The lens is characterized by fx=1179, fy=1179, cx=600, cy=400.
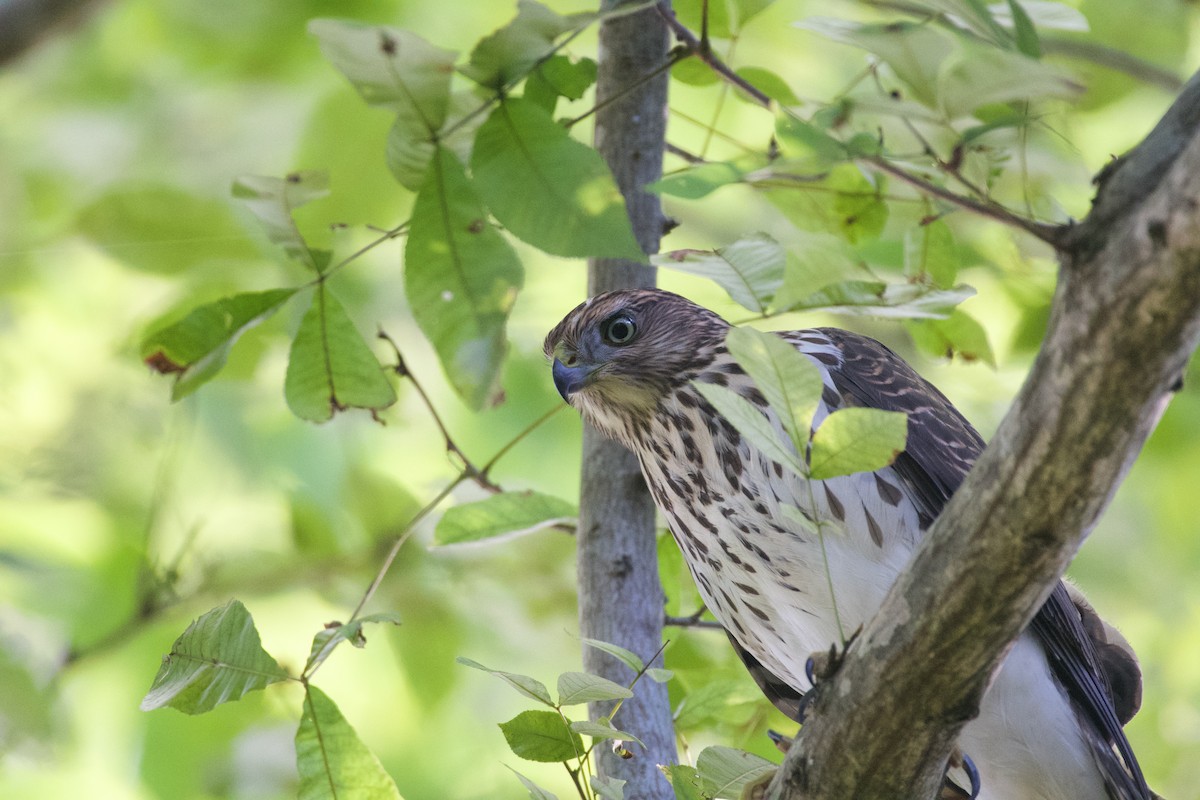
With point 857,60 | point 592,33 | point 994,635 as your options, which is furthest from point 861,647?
point 857,60

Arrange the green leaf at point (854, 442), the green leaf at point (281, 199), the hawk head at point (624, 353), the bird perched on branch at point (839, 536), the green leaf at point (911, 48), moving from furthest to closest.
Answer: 1. the hawk head at point (624, 353)
2. the bird perched on branch at point (839, 536)
3. the green leaf at point (281, 199)
4. the green leaf at point (911, 48)
5. the green leaf at point (854, 442)

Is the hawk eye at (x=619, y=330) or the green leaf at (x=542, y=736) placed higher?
the hawk eye at (x=619, y=330)

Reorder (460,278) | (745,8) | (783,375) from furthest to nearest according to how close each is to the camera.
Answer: (745,8)
(460,278)
(783,375)

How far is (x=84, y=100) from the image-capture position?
487 centimetres

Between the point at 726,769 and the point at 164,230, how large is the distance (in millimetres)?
2397

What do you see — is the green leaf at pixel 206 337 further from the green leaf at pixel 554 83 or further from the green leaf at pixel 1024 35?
the green leaf at pixel 1024 35

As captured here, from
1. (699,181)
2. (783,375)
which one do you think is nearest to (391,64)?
(699,181)

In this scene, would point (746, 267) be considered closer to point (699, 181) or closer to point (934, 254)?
point (699, 181)

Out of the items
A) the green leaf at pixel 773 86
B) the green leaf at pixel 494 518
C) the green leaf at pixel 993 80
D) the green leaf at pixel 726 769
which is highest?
the green leaf at pixel 773 86

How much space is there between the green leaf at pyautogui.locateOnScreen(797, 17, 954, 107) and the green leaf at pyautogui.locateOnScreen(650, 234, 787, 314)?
12.9 inches

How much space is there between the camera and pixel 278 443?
175 inches

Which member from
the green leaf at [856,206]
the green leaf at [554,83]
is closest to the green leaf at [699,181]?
the green leaf at [554,83]

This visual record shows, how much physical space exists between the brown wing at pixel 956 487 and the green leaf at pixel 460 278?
1.10 meters

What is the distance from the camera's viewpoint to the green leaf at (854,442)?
1.48 meters
